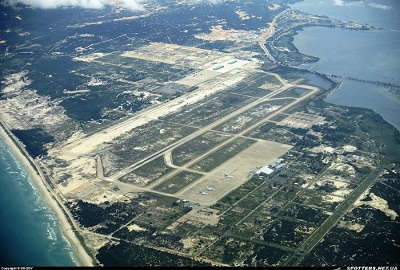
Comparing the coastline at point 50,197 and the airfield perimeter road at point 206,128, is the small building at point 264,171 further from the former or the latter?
the coastline at point 50,197

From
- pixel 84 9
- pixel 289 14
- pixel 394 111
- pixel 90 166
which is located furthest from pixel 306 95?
pixel 84 9

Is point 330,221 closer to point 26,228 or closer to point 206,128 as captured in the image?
point 206,128

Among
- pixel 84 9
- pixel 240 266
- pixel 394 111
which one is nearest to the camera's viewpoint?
pixel 240 266

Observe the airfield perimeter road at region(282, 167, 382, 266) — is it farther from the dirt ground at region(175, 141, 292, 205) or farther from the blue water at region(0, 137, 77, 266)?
the blue water at region(0, 137, 77, 266)

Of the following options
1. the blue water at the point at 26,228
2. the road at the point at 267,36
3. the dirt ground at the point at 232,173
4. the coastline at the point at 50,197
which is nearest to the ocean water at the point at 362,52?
the road at the point at 267,36

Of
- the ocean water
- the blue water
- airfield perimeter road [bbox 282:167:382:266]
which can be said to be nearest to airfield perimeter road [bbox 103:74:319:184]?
the ocean water

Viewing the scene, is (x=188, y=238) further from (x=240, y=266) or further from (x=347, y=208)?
(x=347, y=208)
